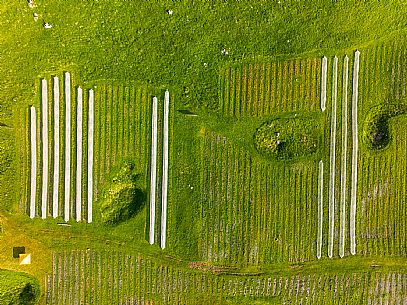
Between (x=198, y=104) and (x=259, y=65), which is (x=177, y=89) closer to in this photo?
(x=198, y=104)

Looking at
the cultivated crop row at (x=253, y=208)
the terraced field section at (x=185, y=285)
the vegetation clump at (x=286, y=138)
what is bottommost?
the terraced field section at (x=185, y=285)

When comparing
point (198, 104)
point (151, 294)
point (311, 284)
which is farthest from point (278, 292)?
point (198, 104)

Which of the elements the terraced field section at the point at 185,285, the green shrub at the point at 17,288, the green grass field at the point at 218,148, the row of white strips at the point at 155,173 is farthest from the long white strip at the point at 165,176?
the green shrub at the point at 17,288

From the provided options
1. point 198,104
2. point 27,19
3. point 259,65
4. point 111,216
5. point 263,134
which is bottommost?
point 111,216

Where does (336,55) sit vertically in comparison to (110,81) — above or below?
above

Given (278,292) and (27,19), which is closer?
(27,19)

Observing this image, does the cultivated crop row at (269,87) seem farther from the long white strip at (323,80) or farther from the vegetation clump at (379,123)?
the vegetation clump at (379,123)
